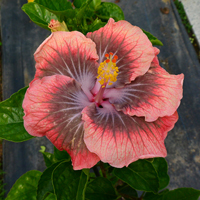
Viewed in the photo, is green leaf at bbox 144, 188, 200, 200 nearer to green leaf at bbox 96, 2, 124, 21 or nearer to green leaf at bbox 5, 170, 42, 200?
green leaf at bbox 5, 170, 42, 200

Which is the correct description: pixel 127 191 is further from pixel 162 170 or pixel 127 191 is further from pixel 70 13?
pixel 70 13

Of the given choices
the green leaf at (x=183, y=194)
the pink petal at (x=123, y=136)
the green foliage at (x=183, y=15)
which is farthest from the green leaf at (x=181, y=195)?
the green foliage at (x=183, y=15)

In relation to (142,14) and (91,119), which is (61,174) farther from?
(142,14)

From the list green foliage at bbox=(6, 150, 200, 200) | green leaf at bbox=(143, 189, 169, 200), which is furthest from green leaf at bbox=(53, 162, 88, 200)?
green leaf at bbox=(143, 189, 169, 200)

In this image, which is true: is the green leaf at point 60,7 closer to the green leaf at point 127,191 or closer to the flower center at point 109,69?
the flower center at point 109,69

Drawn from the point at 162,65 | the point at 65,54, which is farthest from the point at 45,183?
the point at 162,65

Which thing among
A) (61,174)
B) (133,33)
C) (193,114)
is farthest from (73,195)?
(193,114)
